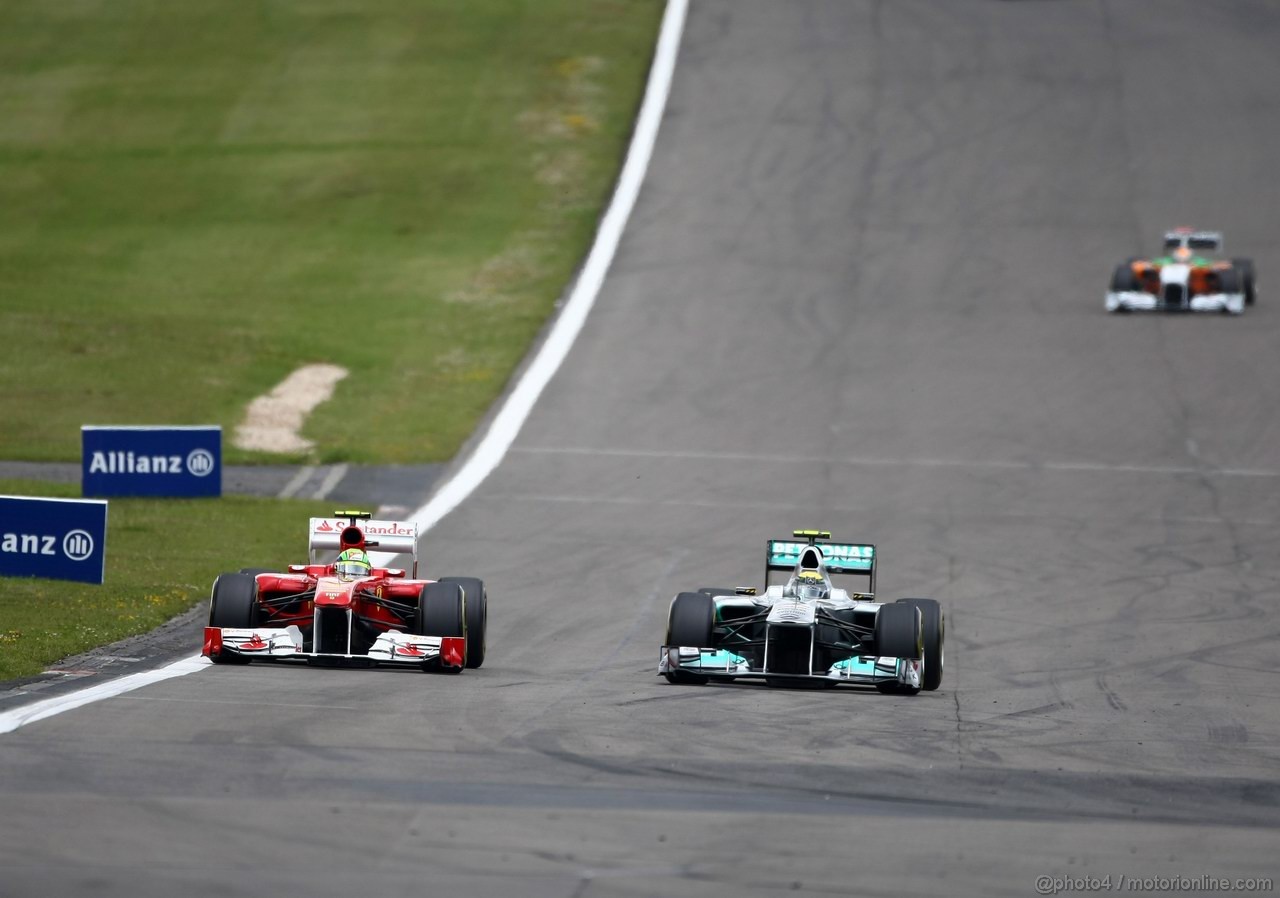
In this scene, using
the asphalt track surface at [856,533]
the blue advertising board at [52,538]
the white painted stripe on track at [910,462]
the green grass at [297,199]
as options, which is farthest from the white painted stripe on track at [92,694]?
the green grass at [297,199]

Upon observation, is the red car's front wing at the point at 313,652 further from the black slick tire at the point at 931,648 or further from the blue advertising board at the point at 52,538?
the blue advertising board at the point at 52,538

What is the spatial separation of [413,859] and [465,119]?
4901cm

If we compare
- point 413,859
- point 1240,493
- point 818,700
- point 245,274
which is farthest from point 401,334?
point 413,859

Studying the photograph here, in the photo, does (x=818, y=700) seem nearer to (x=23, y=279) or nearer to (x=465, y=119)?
(x=23, y=279)

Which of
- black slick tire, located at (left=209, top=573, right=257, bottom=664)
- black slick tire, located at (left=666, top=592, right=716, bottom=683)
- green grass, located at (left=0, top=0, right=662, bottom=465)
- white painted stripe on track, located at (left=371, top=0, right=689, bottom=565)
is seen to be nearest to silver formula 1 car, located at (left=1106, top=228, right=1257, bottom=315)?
white painted stripe on track, located at (left=371, top=0, right=689, bottom=565)

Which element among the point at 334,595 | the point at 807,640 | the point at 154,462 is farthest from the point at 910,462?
the point at 334,595

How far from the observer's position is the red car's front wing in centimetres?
1781

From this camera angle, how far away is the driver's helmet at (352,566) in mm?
18625

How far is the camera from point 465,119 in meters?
58.1

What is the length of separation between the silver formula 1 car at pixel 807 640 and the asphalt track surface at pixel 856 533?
475 millimetres

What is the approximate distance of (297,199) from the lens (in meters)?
52.9

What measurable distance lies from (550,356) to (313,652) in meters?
22.2

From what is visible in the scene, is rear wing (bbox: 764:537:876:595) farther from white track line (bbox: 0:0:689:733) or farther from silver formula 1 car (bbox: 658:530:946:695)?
white track line (bbox: 0:0:689:733)

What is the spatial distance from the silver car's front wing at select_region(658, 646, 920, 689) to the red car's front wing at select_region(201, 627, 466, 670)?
81.0 inches
